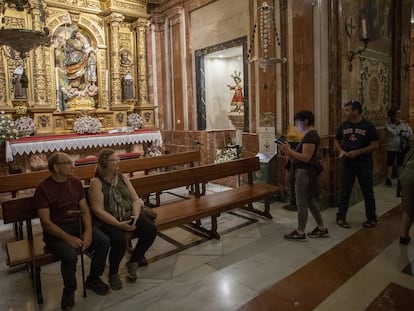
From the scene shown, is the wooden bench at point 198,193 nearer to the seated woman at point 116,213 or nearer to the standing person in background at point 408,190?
the seated woman at point 116,213

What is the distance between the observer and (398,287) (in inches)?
116

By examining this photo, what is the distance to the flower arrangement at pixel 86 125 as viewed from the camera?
790cm

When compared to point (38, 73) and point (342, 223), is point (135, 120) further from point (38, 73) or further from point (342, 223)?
point (342, 223)

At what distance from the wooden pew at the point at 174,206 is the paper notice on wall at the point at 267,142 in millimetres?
679

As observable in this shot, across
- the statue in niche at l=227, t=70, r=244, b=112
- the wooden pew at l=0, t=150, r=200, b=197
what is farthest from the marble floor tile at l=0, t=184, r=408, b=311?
the statue in niche at l=227, t=70, r=244, b=112

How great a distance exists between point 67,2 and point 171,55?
2699 millimetres

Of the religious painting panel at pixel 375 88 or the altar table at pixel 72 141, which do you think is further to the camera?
the altar table at pixel 72 141

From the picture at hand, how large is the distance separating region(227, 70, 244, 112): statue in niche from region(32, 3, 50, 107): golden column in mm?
4371

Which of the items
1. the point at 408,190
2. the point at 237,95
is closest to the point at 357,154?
the point at 408,190

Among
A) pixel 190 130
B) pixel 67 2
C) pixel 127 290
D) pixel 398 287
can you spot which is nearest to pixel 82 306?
pixel 127 290

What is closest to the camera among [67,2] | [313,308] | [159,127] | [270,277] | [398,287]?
[313,308]

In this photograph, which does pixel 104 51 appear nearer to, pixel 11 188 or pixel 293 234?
pixel 11 188

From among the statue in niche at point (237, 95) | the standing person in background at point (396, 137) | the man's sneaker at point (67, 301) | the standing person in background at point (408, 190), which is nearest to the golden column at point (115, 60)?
the statue in niche at point (237, 95)

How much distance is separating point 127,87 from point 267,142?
15.0 feet
